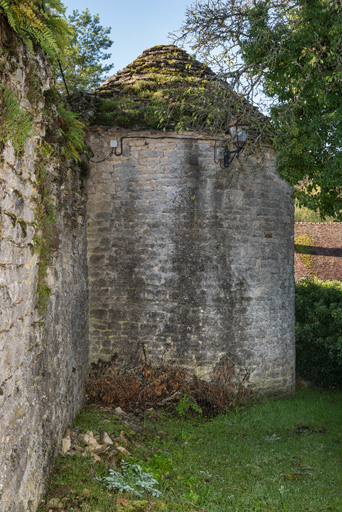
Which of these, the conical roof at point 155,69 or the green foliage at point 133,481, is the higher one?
the conical roof at point 155,69

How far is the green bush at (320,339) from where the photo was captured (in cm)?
1003

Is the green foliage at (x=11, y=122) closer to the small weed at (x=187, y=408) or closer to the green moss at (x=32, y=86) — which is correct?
the green moss at (x=32, y=86)

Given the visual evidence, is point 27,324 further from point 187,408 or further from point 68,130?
point 187,408

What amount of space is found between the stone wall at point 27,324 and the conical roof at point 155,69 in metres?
4.06

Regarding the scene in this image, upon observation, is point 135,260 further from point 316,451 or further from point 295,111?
point 316,451

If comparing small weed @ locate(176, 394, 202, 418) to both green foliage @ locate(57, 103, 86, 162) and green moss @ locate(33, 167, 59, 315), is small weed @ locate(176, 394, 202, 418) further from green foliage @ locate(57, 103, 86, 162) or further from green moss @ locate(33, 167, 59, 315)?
green foliage @ locate(57, 103, 86, 162)

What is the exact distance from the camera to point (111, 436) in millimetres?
5086

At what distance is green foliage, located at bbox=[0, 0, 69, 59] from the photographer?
2877mm

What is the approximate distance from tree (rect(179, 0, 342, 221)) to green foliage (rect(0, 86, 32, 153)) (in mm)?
3675

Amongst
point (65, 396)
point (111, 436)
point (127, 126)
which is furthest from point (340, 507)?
point (127, 126)

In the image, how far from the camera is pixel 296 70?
5.66m

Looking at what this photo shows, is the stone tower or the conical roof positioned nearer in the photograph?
the stone tower

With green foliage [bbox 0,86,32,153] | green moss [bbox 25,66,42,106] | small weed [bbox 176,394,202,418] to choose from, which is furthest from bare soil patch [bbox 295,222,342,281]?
green foliage [bbox 0,86,32,153]

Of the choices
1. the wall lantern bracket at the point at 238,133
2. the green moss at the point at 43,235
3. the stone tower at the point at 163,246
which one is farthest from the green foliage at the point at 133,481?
the wall lantern bracket at the point at 238,133
